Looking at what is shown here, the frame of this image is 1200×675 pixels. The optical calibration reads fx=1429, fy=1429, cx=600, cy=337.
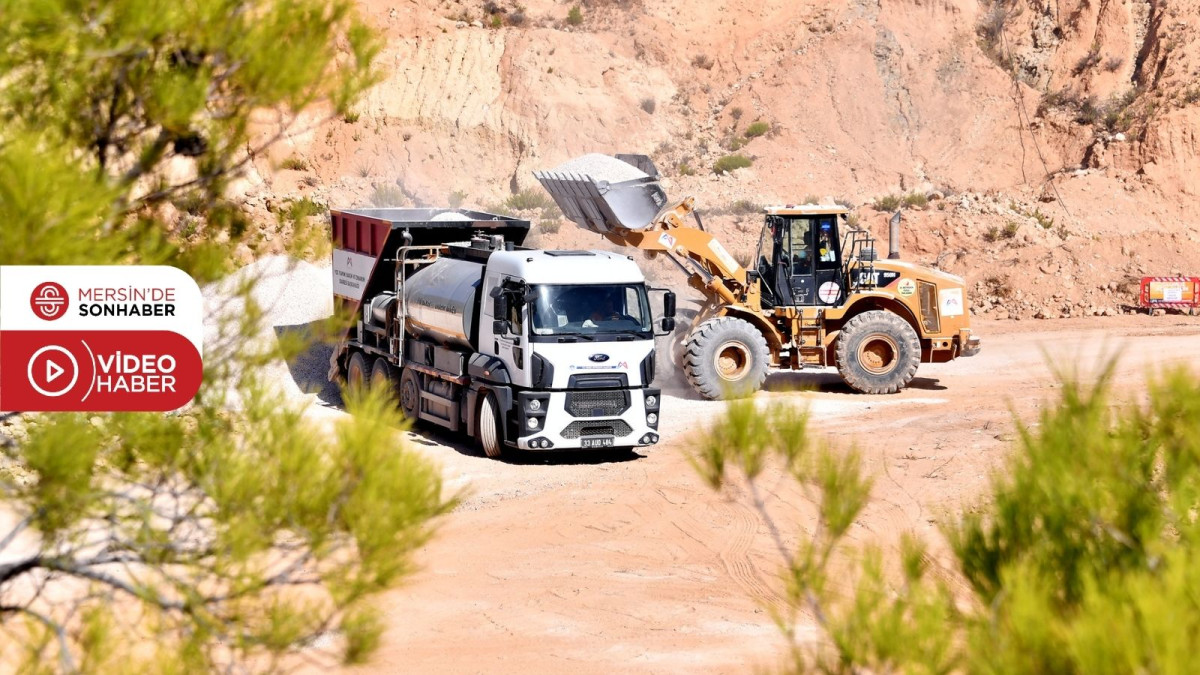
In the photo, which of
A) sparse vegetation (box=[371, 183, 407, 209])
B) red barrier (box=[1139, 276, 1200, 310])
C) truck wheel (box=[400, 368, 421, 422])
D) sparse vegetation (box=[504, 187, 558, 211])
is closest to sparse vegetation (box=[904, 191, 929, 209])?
red barrier (box=[1139, 276, 1200, 310])

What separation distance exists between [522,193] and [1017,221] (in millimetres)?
15598

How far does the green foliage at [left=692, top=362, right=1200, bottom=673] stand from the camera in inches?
198

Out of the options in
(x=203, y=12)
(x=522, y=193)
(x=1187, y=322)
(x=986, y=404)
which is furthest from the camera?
(x=522, y=193)

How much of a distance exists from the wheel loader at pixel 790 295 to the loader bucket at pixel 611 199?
0.07ft

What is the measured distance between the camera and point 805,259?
23688 millimetres

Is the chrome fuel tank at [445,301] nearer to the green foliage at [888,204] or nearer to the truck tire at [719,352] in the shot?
the truck tire at [719,352]

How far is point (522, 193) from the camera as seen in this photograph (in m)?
46.4

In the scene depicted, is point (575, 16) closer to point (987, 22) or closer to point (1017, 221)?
point (987, 22)

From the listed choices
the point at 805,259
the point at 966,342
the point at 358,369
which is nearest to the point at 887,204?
the point at 966,342

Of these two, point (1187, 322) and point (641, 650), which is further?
point (1187, 322)

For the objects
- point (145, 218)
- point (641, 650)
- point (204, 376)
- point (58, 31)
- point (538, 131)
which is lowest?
point (641, 650)

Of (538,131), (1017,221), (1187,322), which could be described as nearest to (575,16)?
(538,131)

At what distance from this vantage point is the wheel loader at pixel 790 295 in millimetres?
23062

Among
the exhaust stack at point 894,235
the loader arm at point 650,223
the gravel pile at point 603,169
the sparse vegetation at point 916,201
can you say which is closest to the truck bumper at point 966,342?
the exhaust stack at point 894,235
